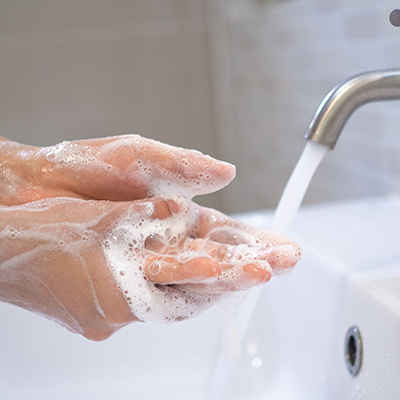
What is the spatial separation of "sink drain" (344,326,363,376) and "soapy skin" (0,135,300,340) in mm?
127

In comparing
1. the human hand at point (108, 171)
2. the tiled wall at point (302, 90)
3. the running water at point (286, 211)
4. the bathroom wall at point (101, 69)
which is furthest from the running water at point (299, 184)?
the bathroom wall at point (101, 69)

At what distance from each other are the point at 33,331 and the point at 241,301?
0.26 meters

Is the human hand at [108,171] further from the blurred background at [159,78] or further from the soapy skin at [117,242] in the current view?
the blurred background at [159,78]

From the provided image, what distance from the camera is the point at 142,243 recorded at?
1.62 ft

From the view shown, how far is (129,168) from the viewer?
0.49 meters

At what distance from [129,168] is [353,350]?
0.28m

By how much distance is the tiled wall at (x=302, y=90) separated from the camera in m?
0.84

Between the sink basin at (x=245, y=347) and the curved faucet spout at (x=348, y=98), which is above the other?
the curved faucet spout at (x=348, y=98)

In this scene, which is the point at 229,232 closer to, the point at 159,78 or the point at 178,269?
the point at 178,269

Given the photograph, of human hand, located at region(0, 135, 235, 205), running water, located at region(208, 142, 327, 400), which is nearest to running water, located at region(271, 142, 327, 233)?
running water, located at region(208, 142, 327, 400)

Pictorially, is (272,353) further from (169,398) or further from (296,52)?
(296,52)

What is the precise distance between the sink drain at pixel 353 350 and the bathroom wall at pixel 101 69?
131cm

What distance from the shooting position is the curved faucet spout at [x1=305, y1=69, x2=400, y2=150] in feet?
1.72

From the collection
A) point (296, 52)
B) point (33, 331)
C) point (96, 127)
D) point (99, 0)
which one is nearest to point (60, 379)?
point (33, 331)
